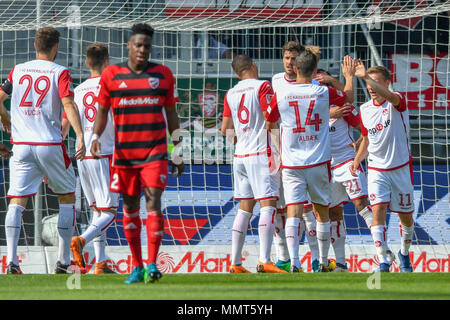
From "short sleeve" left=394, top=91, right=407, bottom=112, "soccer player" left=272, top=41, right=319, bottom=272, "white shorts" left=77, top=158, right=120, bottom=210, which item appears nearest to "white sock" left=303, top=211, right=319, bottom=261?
"soccer player" left=272, top=41, right=319, bottom=272

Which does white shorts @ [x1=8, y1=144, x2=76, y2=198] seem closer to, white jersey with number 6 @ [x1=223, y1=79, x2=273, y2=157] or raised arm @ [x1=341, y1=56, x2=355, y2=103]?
white jersey with number 6 @ [x1=223, y1=79, x2=273, y2=157]

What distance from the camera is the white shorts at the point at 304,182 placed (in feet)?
27.2

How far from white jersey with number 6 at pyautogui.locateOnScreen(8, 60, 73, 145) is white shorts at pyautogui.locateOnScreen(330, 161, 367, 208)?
3.32 m

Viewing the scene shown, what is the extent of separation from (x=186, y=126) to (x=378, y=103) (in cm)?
464

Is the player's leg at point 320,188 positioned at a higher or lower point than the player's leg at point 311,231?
higher

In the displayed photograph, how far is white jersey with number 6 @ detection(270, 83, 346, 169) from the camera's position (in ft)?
27.0

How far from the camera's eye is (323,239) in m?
9.05

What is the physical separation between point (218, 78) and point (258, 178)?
511 centimetres

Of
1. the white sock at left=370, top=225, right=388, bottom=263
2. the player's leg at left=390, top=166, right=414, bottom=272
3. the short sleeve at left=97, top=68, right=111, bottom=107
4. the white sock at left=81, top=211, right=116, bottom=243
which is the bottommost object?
the white sock at left=370, top=225, right=388, bottom=263

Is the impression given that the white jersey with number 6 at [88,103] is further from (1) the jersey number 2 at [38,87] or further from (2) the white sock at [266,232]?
(2) the white sock at [266,232]

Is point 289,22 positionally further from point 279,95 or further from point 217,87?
point 279,95

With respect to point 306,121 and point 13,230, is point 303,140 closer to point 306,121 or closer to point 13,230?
point 306,121

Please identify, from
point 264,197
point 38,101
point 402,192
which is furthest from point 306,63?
point 38,101

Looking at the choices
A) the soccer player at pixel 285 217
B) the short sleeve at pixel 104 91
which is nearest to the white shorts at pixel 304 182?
the soccer player at pixel 285 217
